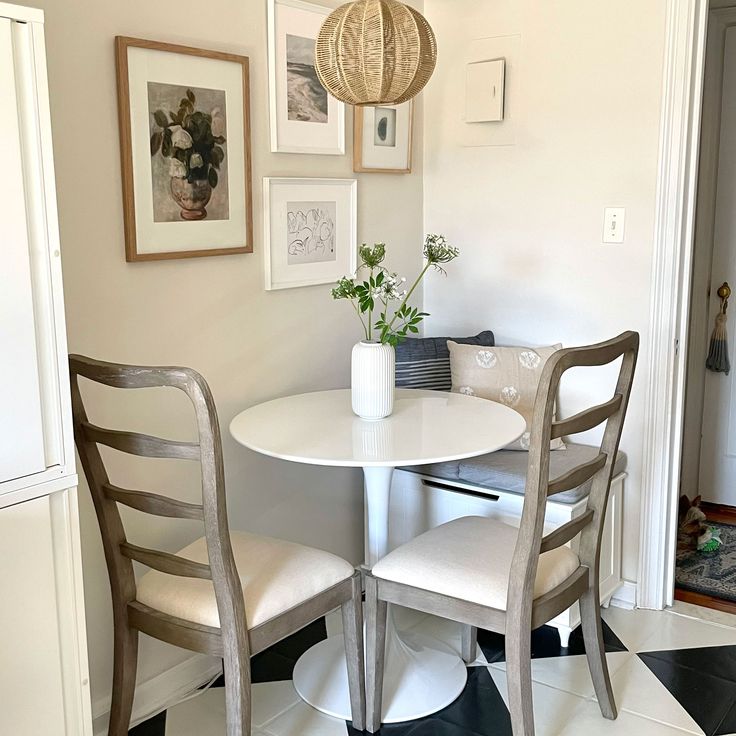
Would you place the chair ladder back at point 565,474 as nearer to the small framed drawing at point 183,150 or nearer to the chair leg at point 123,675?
the chair leg at point 123,675

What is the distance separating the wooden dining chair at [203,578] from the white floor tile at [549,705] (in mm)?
473

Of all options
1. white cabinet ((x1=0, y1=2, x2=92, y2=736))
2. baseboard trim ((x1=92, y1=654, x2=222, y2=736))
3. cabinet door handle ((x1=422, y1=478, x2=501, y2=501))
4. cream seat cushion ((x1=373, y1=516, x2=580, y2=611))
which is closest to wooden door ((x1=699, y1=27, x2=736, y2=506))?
cabinet door handle ((x1=422, y1=478, x2=501, y2=501))

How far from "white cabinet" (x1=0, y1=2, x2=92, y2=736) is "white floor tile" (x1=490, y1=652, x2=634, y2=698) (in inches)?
53.8

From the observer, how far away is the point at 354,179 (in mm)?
2928

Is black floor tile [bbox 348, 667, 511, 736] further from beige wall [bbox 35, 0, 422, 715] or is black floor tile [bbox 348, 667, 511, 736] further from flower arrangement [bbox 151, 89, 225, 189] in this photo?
flower arrangement [bbox 151, 89, 225, 189]

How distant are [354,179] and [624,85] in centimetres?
90

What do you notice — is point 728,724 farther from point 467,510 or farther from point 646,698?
point 467,510

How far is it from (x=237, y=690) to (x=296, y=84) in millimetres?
1696

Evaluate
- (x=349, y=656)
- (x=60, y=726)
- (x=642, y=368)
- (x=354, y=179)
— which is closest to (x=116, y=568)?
(x=60, y=726)

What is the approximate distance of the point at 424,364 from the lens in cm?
297

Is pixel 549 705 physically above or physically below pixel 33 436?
below

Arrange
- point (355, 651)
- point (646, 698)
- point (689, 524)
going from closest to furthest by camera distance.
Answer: point (355, 651) < point (646, 698) < point (689, 524)

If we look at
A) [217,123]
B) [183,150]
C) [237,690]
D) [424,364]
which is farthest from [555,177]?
[237,690]

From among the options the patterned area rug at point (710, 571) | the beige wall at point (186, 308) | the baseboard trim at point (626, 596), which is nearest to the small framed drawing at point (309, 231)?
the beige wall at point (186, 308)
